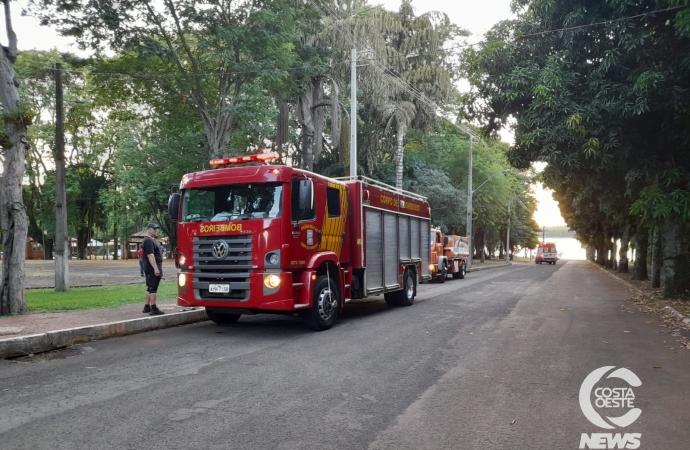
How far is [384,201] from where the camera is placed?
13.0 metres

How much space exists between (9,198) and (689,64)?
14.6m

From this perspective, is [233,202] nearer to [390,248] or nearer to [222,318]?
[222,318]

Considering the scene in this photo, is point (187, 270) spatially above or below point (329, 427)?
above

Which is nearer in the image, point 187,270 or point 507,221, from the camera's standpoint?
point 187,270

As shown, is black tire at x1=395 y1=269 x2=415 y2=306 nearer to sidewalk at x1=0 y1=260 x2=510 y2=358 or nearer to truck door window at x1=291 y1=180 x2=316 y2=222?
sidewalk at x1=0 y1=260 x2=510 y2=358

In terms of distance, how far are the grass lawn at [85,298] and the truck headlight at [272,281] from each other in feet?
18.1

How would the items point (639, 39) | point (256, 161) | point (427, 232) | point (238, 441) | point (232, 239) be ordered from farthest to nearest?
point (427, 232)
point (639, 39)
point (256, 161)
point (232, 239)
point (238, 441)

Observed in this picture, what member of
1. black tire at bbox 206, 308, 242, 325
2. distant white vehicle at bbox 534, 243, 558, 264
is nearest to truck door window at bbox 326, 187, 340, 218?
black tire at bbox 206, 308, 242, 325

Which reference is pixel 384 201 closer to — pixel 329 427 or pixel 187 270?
pixel 187 270

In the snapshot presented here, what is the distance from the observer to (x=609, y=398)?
5.72 meters

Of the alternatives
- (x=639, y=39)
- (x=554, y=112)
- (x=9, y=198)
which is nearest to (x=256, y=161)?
(x=9, y=198)

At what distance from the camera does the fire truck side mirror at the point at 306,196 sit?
920 centimetres

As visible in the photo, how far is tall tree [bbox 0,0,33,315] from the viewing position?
36.7 feet

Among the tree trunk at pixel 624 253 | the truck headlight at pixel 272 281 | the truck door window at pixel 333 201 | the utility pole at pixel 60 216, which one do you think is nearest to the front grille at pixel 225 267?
the truck headlight at pixel 272 281
